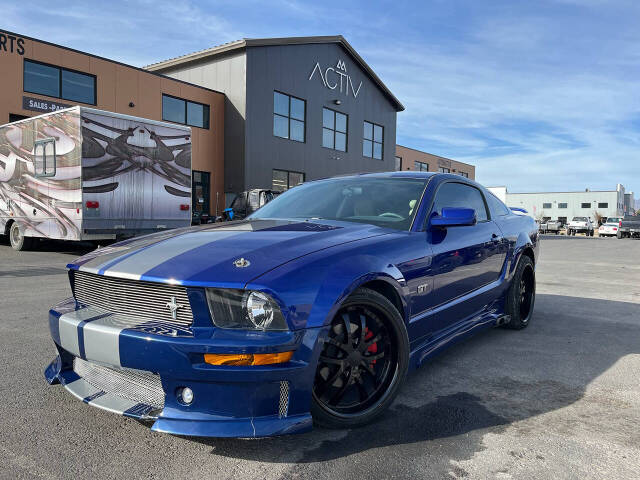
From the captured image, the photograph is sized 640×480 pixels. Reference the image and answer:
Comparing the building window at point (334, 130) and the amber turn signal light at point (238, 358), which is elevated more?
the building window at point (334, 130)

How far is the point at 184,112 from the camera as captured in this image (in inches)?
794

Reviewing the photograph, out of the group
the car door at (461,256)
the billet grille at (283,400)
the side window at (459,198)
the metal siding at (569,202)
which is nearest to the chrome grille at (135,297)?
the billet grille at (283,400)

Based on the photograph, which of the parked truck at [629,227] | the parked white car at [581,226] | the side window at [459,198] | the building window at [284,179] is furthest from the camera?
the parked white car at [581,226]

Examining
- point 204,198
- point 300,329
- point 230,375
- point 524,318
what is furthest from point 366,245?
point 204,198

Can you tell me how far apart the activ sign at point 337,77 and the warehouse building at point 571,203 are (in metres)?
58.4

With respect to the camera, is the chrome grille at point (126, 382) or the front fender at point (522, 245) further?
the front fender at point (522, 245)

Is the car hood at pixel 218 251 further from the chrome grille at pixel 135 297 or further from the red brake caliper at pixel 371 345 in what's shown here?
the red brake caliper at pixel 371 345

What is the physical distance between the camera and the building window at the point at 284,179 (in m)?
23.0

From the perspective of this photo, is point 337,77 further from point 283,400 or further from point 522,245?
point 283,400

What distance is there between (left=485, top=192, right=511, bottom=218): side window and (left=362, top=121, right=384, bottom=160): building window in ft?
80.9

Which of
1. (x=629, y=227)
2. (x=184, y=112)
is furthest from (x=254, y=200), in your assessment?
(x=629, y=227)

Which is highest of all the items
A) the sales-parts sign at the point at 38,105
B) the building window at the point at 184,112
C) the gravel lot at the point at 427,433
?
the building window at the point at 184,112

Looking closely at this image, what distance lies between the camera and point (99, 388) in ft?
7.71

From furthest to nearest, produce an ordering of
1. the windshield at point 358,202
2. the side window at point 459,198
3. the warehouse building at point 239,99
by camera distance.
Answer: the warehouse building at point 239,99 → the side window at point 459,198 → the windshield at point 358,202
